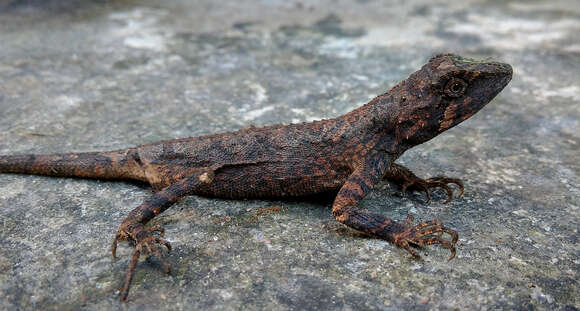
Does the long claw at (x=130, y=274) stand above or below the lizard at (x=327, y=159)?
below

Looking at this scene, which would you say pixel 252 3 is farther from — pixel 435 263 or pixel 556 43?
pixel 435 263

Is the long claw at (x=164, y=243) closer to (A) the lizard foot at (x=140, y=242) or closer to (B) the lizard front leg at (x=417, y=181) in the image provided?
(A) the lizard foot at (x=140, y=242)

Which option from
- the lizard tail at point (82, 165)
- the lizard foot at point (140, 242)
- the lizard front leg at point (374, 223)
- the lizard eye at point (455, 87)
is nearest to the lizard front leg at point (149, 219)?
the lizard foot at point (140, 242)

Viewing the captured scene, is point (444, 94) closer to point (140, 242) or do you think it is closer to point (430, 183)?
point (430, 183)

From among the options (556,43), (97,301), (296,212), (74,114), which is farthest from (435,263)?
(556,43)

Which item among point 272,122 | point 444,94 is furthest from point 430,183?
point 272,122

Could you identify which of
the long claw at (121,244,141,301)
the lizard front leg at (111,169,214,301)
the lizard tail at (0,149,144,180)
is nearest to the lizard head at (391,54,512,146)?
the lizard front leg at (111,169,214,301)
